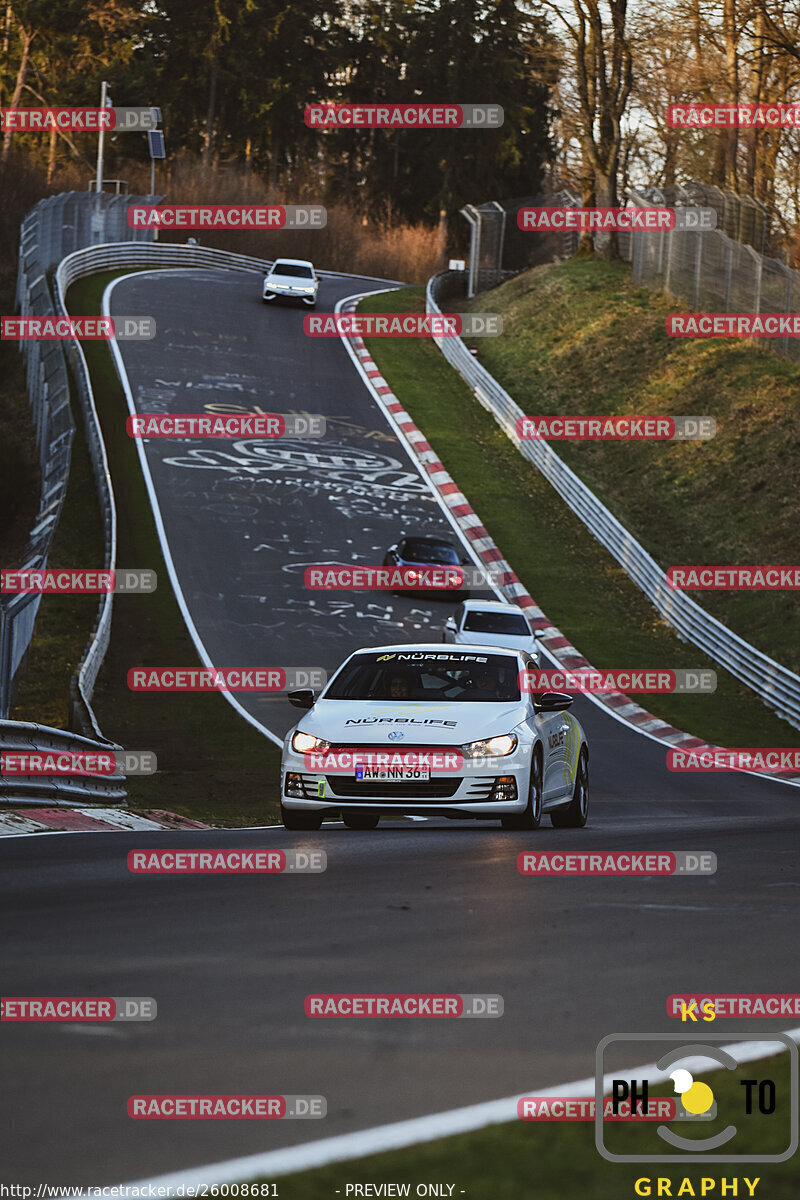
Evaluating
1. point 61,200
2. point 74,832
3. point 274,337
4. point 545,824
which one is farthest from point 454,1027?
point 61,200

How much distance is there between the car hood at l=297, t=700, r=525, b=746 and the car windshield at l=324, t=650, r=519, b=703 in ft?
0.81

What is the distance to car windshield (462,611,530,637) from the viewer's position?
85.7 feet

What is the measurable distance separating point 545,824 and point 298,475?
2782 centimetres

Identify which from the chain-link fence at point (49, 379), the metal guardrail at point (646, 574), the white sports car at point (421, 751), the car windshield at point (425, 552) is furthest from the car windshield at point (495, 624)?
the white sports car at point (421, 751)

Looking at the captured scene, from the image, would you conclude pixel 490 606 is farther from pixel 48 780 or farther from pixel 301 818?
pixel 301 818

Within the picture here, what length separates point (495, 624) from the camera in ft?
86.3

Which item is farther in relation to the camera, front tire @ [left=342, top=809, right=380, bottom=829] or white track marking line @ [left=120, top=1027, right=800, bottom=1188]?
front tire @ [left=342, top=809, right=380, bottom=829]

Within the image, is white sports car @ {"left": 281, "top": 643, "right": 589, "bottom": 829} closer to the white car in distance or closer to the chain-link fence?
the chain-link fence

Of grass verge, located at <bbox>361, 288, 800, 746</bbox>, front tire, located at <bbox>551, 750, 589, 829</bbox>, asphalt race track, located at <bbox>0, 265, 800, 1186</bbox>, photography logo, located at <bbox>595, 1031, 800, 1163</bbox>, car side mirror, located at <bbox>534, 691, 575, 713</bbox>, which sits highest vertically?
photography logo, located at <bbox>595, 1031, 800, 1163</bbox>

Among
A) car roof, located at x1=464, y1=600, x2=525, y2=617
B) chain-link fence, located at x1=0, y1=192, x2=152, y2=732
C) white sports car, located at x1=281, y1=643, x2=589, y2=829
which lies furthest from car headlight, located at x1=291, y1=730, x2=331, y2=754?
car roof, located at x1=464, y1=600, x2=525, y2=617

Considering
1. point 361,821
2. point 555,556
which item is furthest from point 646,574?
point 361,821

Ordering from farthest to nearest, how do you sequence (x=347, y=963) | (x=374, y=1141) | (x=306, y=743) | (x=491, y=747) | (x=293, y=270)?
1. (x=293, y=270)
2. (x=306, y=743)
3. (x=491, y=747)
4. (x=347, y=963)
5. (x=374, y=1141)

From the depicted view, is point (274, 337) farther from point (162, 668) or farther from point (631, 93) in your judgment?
point (162, 668)

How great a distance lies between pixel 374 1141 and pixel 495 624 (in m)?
22.2
